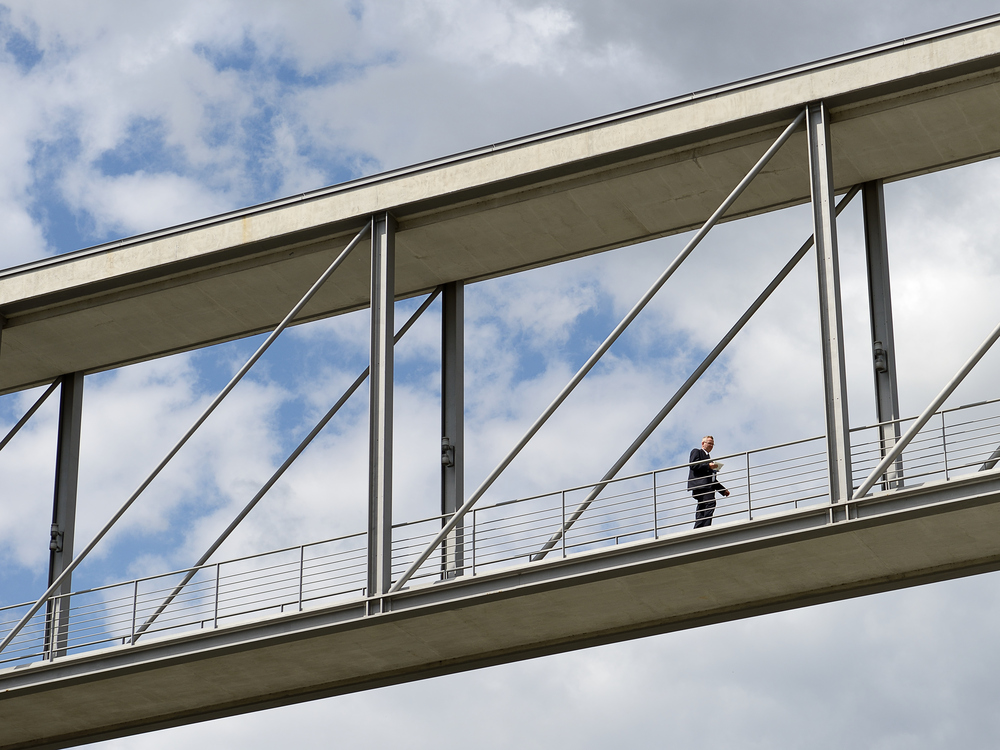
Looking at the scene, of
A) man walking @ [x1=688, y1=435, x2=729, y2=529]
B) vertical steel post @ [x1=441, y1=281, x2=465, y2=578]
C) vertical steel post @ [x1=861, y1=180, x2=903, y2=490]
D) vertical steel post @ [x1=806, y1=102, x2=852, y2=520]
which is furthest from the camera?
vertical steel post @ [x1=441, y1=281, x2=465, y2=578]

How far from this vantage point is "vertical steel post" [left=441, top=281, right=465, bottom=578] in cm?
2620

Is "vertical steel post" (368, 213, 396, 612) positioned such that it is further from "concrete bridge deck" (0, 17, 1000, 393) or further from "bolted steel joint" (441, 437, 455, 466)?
"bolted steel joint" (441, 437, 455, 466)

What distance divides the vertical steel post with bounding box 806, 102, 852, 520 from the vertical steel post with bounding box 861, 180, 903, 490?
1.92 metres

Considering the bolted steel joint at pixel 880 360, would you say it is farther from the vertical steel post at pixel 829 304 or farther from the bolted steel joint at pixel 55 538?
the bolted steel joint at pixel 55 538

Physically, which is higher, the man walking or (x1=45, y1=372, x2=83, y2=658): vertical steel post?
(x1=45, y1=372, x2=83, y2=658): vertical steel post

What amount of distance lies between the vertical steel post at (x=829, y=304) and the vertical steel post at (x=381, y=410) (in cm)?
591

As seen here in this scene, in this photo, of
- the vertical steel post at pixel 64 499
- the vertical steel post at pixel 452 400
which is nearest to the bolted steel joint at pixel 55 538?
the vertical steel post at pixel 64 499

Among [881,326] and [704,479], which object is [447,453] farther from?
[881,326]

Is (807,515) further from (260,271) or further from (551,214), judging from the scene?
(260,271)

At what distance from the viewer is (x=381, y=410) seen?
2438cm

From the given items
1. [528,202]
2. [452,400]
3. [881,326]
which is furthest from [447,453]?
[881,326]

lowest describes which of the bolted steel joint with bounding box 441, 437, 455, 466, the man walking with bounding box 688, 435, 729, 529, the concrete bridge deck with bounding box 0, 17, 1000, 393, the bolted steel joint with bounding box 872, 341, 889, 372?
the man walking with bounding box 688, 435, 729, 529

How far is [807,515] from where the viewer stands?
70.1 ft

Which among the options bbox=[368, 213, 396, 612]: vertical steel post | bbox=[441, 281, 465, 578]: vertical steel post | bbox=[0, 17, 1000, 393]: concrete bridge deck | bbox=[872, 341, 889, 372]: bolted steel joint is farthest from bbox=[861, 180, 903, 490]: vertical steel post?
bbox=[368, 213, 396, 612]: vertical steel post
